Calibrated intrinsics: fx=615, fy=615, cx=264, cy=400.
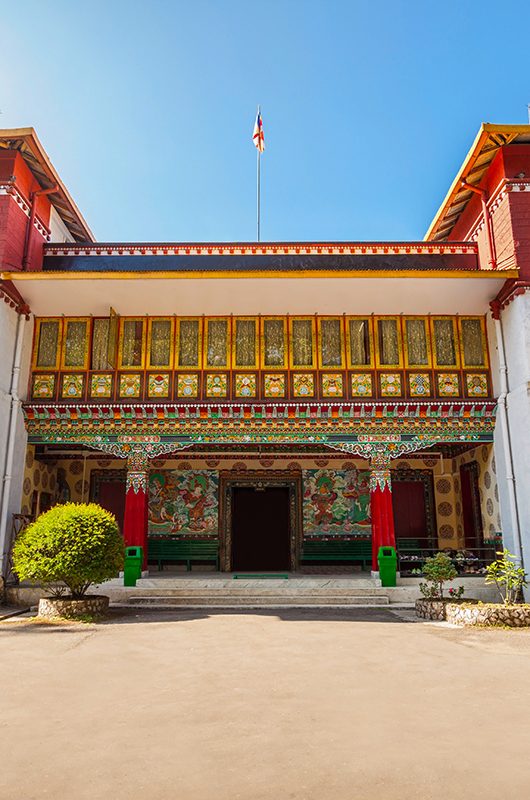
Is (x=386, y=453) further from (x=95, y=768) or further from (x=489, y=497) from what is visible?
(x=95, y=768)

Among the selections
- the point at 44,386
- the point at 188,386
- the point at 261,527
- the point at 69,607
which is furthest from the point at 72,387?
the point at 261,527

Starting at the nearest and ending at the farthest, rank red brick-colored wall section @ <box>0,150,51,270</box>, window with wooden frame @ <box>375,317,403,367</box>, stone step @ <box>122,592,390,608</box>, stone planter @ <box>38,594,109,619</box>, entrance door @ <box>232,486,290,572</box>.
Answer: stone planter @ <box>38,594,109,619</box> → stone step @ <box>122,592,390,608</box> → red brick-colored wall section @ <box>0,150,51,270</box> → window with wooden frame @ <box>375,317,403,367</box> → entrance door @ <box>232,486,290,572</box>

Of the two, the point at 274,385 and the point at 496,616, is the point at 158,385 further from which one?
the point at 496,616

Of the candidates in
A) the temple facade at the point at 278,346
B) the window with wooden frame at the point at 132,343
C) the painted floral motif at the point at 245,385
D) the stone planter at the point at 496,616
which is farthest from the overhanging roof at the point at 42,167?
the stone planter at the point at 496,616

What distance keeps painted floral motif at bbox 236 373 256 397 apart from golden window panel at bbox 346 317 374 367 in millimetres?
1985

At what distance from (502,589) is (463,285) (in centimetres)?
560

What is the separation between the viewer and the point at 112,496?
590 inches

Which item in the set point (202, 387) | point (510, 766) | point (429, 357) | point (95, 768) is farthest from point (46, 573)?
point (429, 357)

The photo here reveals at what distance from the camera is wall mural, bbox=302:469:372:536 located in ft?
47.5

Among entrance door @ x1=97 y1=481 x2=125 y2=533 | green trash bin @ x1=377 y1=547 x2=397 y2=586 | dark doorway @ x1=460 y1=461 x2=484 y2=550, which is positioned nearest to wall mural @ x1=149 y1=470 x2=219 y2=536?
entrance door @ x1=97 y1=481 x2=125 y2=533

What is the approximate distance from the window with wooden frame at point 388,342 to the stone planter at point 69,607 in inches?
271

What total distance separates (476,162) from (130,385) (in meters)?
7.96

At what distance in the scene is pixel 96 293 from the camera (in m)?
11.9

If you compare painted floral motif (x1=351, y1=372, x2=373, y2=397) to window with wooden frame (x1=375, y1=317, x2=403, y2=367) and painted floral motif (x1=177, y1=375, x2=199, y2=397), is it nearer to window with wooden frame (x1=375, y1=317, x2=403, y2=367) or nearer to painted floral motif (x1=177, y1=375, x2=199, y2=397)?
window with wooden frame (x1=375, y1=317, x2=403, y2=367)
